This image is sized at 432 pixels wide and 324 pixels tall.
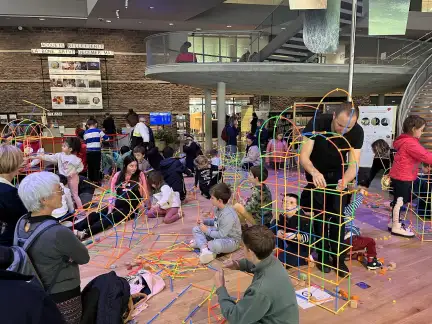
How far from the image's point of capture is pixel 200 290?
9.77 feet

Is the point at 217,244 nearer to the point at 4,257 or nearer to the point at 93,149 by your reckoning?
the point at 4,257

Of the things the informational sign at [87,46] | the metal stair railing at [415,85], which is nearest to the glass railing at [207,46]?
the metal stair railing at [415,85]

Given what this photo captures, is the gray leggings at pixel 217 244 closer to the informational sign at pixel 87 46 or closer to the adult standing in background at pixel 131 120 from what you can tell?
the adult standing in background at pixel 131 120

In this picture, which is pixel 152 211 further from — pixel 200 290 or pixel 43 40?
pixel 43 40

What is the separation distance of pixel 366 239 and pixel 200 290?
66.0 inches

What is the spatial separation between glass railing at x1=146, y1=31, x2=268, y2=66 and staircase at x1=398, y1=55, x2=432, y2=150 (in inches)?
143

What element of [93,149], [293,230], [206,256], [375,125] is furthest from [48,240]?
[375,125]

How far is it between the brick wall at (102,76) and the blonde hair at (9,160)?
11891 mm

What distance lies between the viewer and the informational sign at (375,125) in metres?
7.86

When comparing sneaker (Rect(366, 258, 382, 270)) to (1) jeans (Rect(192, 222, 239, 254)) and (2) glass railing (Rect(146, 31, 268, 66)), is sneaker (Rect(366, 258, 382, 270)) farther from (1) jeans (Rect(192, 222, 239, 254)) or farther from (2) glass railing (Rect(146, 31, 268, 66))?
(2) glass railing (Rect(146, 31, 268, 66))

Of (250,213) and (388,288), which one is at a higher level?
(250,213)

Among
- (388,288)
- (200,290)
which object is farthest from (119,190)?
(388,288)

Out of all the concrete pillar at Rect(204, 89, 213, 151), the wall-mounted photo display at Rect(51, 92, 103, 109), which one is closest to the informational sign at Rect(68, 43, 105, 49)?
the wall-mounted photo display at Rect(51, 92, 103, 109)

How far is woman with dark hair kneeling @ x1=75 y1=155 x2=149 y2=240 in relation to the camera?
173 inches
